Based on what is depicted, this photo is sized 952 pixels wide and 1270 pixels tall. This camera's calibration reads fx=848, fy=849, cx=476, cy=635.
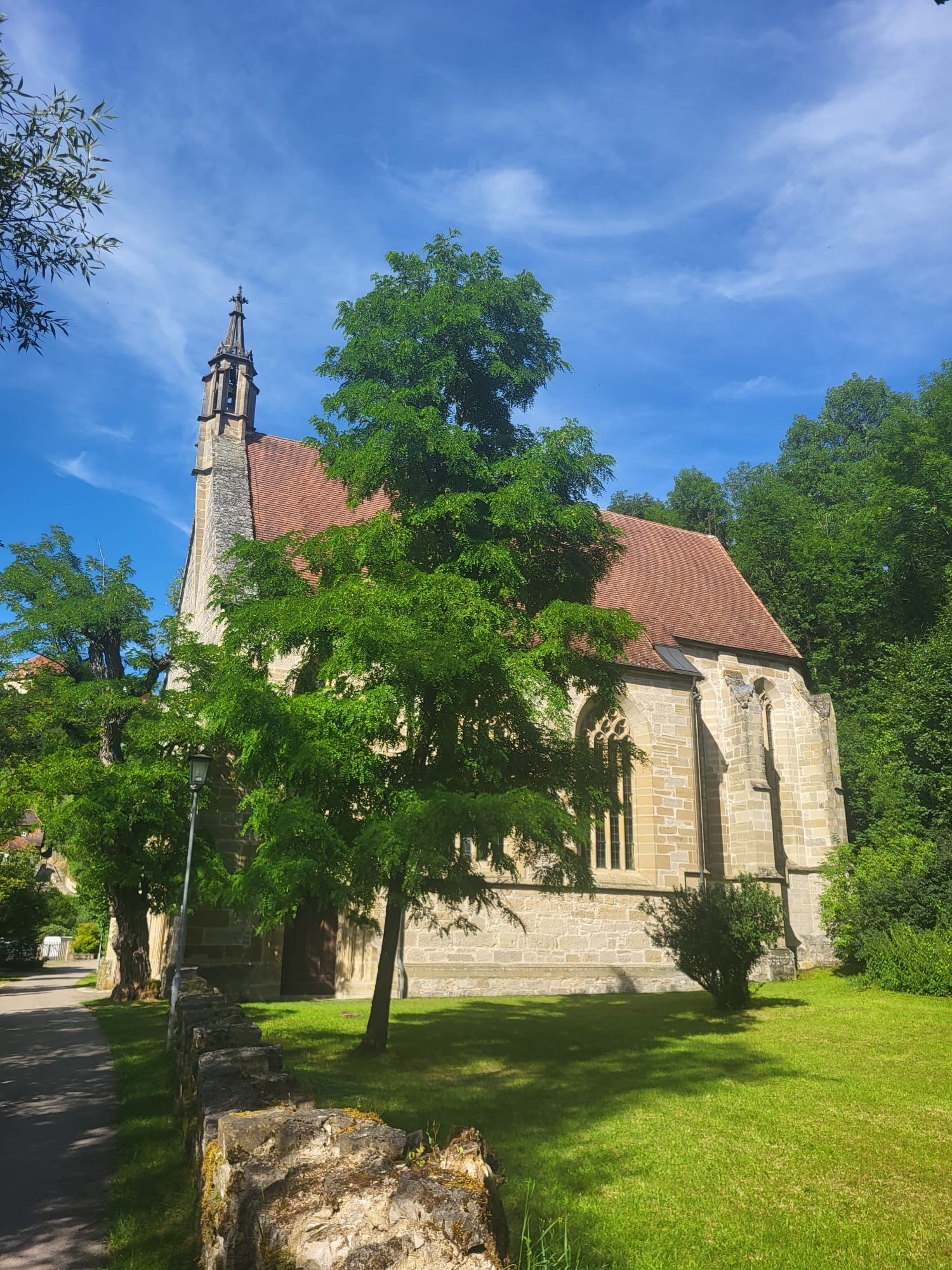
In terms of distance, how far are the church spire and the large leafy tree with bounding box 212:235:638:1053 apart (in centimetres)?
1024

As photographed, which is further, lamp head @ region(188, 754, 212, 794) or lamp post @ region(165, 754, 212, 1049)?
lamp head @ region(188, 754, 212, 794)

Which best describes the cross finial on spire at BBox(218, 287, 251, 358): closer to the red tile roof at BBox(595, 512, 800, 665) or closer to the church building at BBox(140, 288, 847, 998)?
the church building at BBox(140, 288, 847, 998)

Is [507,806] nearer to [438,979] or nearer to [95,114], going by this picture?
[95,114]

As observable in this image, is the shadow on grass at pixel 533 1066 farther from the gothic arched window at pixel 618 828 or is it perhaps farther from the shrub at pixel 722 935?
the gothic arched window at pixel 618 828

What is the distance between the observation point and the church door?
16062 mm

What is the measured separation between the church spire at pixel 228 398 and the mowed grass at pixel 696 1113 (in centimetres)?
1396

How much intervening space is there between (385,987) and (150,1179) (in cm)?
488

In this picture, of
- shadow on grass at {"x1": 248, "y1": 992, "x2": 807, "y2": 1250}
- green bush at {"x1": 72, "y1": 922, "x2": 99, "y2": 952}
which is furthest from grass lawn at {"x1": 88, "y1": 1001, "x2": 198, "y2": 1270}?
green bush at {"x1": 72, "y1": 922, "x2": 99, "y2": 952}

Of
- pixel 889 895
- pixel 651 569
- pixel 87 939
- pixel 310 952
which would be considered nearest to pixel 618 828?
pixel 889 895

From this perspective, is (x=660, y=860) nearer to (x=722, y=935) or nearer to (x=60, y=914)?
(x=722, y=935)

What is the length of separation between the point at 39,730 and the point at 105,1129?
568 inches

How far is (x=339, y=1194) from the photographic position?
291 centimetres

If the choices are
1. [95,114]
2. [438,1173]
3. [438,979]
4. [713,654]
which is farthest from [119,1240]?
[713,654]

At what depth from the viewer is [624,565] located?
23641mm
